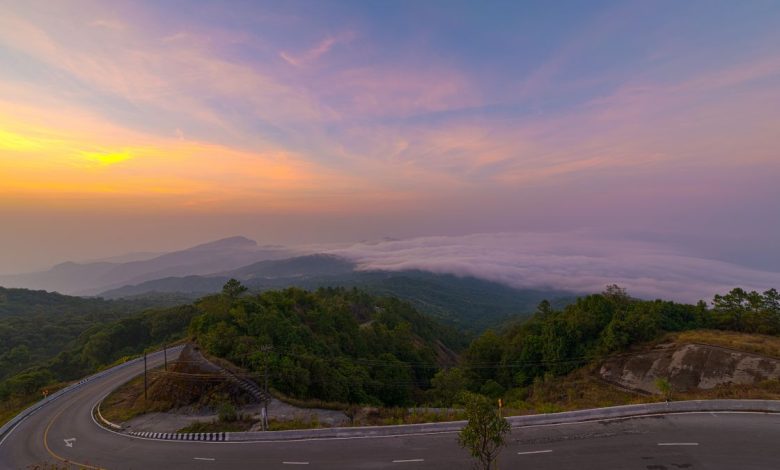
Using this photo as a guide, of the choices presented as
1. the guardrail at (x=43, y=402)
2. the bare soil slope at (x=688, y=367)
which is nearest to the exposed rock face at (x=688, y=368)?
the bare soil slope at (x=688, y=367)

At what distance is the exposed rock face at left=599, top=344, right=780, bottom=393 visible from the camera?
37.3 metres

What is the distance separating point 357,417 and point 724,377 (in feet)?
129

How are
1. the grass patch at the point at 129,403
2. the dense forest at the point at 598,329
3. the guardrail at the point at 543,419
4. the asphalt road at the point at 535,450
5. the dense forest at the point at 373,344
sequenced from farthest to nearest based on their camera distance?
the dense forest at the point at 598,329
the dense forest at the point at 373,344
the grass patch at the point at 129,403
the guardrail at the point at 543,419
the asphalt road at the point at 535,450

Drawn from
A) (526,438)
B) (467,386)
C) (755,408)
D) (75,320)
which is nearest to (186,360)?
(526,438)

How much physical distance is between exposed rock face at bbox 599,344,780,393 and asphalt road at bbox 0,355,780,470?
61.0 ft

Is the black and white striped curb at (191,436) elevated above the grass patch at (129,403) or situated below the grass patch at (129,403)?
above

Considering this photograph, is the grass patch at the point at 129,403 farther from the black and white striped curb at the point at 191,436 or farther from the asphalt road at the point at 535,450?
the black and white striped curb at the point at 191,436

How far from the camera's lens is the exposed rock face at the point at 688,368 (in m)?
37.3

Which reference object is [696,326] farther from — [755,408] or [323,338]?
[323,338]

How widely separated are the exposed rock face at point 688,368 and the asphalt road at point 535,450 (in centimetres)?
1859

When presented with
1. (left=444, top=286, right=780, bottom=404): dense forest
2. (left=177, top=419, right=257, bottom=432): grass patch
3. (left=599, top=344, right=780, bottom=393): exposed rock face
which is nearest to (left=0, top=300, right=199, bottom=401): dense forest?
(left=177, top=419, right=257, bottom=432): grass patch

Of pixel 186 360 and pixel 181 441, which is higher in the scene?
pixel 186 360

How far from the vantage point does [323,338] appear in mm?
72688

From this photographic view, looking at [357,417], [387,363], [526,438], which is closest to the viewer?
[526,438]
